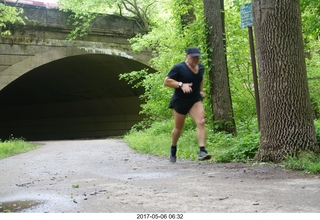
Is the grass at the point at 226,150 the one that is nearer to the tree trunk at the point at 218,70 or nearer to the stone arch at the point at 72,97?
the tree trunk at the point at 218,70

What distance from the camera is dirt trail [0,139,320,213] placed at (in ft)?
11.3

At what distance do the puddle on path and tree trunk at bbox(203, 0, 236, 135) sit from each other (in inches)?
263

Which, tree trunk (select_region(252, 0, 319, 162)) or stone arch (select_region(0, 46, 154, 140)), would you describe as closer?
tree trunk (select_region(252, 0, 319, 162))

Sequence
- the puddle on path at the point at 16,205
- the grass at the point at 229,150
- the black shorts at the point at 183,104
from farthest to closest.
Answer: the black shorts at the point at 183,104 → the grass at the point at 229,150 → the puddle on path at the point at 16,205

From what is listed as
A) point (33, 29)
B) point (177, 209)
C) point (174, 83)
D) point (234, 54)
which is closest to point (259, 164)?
point (174, 83)

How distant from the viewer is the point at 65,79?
976 inches

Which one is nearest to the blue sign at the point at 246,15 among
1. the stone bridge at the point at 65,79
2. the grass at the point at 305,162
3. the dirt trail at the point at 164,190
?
the dirt trail at the point at 164,190

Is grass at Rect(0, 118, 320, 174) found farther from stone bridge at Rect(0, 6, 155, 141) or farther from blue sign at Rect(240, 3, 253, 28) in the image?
stone bridge at Rect(0, 6, 155, 141)

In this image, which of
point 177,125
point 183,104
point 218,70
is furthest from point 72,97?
point 183,104

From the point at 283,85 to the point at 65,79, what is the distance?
65.8 ft

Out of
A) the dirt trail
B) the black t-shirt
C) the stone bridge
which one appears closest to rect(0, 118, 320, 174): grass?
the dirt trail

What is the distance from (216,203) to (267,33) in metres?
3.21

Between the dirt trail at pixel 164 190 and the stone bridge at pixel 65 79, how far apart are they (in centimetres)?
1230

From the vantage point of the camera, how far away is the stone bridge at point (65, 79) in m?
17.9
